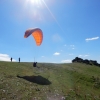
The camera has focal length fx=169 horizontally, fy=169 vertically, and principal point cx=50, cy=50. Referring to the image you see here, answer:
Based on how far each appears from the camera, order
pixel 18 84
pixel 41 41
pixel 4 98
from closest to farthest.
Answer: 1. pixel 4 98
2. pixel 18 84
3. pixel 41 41

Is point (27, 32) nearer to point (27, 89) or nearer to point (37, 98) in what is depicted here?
point (27, 89)

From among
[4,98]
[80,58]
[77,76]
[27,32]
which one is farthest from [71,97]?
[80,58]

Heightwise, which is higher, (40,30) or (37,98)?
(40,30)

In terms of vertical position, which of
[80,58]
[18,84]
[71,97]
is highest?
[80,58]

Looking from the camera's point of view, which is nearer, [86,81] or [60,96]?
[60,96]

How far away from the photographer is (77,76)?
4250 centimetres

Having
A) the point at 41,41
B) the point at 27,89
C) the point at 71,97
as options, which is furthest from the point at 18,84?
the point at 41,41

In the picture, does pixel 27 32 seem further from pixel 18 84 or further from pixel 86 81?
pixel 86 81

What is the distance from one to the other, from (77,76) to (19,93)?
917 inches

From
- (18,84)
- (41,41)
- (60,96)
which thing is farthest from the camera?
(41,41)

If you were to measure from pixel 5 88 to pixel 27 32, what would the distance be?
10.1m

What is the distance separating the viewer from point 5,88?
2297cm

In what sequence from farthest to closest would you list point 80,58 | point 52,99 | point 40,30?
1. point 80,58
2. point 40,30
3. point 52,99

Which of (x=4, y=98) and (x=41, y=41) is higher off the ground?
(x=41, y=41)
